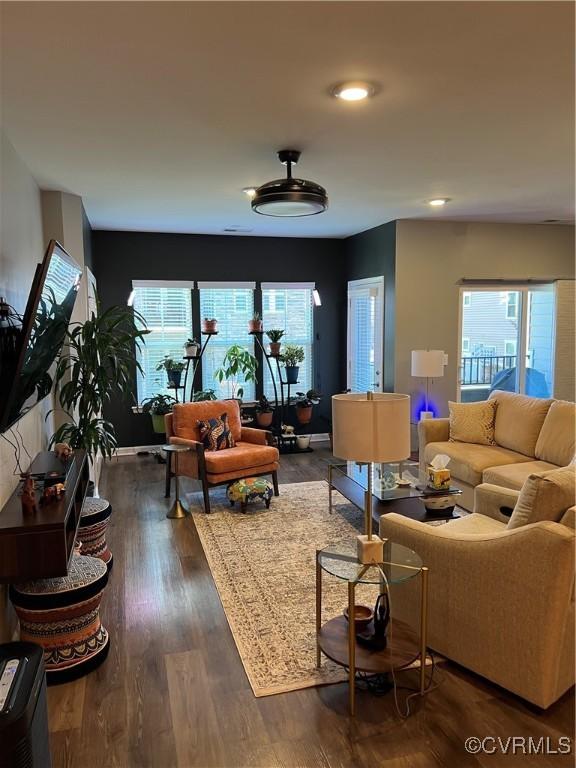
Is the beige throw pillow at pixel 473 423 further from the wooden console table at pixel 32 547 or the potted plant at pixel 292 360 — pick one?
the wooden console table at pixel 32 547

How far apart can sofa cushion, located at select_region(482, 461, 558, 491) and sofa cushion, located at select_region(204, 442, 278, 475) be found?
1.82m

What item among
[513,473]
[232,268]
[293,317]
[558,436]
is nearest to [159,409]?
[232,268]

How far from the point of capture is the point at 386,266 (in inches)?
247

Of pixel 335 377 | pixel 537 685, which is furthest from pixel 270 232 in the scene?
pixel 537 685

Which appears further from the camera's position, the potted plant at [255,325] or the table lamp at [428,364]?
the potted plant at [255,325]

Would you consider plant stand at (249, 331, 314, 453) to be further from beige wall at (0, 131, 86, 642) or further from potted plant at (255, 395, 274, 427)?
beige wall at (0, 131, 86, 642)

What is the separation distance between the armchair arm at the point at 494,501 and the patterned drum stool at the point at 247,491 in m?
1.86

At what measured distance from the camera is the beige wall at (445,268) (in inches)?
241

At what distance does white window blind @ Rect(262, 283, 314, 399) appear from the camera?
720 centimetres

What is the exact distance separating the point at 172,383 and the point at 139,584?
11.0 feet

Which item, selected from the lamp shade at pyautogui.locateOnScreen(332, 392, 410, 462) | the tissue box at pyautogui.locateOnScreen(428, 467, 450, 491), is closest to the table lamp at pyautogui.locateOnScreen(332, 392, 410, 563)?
the lamp shade at pyautogui.locateOnScreen(332, 392, 410, 462)

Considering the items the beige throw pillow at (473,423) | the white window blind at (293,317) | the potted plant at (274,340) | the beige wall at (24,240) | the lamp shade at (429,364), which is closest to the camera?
the beige wall at (24,240)

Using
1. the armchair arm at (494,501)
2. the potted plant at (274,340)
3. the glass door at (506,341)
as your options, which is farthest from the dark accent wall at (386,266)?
the armchair arm at (494,501)

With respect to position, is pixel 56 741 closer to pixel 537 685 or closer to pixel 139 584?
pixel 139 584
